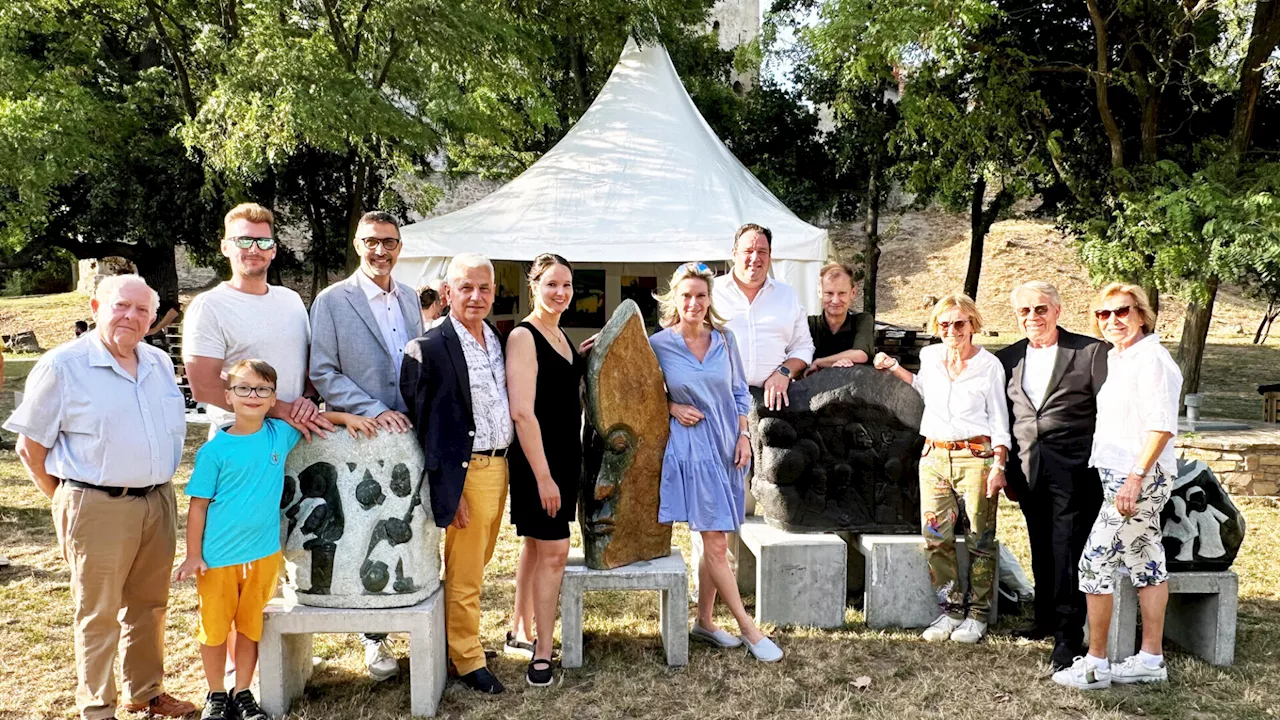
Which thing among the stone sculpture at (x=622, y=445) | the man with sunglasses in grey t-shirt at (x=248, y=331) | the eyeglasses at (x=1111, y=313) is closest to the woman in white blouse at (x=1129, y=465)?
the eyeglasses at (x=1111, y=313)

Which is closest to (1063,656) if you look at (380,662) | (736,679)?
(736,679)

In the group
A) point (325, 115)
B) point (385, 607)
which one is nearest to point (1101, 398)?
point (385, 607)

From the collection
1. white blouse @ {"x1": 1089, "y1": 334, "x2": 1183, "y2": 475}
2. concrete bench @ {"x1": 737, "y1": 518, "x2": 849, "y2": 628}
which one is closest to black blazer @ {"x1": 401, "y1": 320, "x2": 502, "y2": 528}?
concrete bench @ {"x1": 737, "y1": 518, "x2": 849, "y2": 628}

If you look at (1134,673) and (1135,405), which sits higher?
(1135,405)

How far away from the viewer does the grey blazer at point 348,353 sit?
3.07 metres

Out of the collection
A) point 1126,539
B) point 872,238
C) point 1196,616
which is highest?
point 872,238

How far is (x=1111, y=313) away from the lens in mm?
3297

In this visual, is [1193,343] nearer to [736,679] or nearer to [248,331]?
[736,679]

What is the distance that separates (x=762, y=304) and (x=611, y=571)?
4.61 ft

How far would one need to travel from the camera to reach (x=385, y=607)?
3.10 meters

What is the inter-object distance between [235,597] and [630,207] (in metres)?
7.24

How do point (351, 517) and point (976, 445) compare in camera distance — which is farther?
point (976, 445)

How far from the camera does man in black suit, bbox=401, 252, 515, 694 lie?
303cm

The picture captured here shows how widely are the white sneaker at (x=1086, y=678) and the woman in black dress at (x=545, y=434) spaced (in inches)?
75.8
